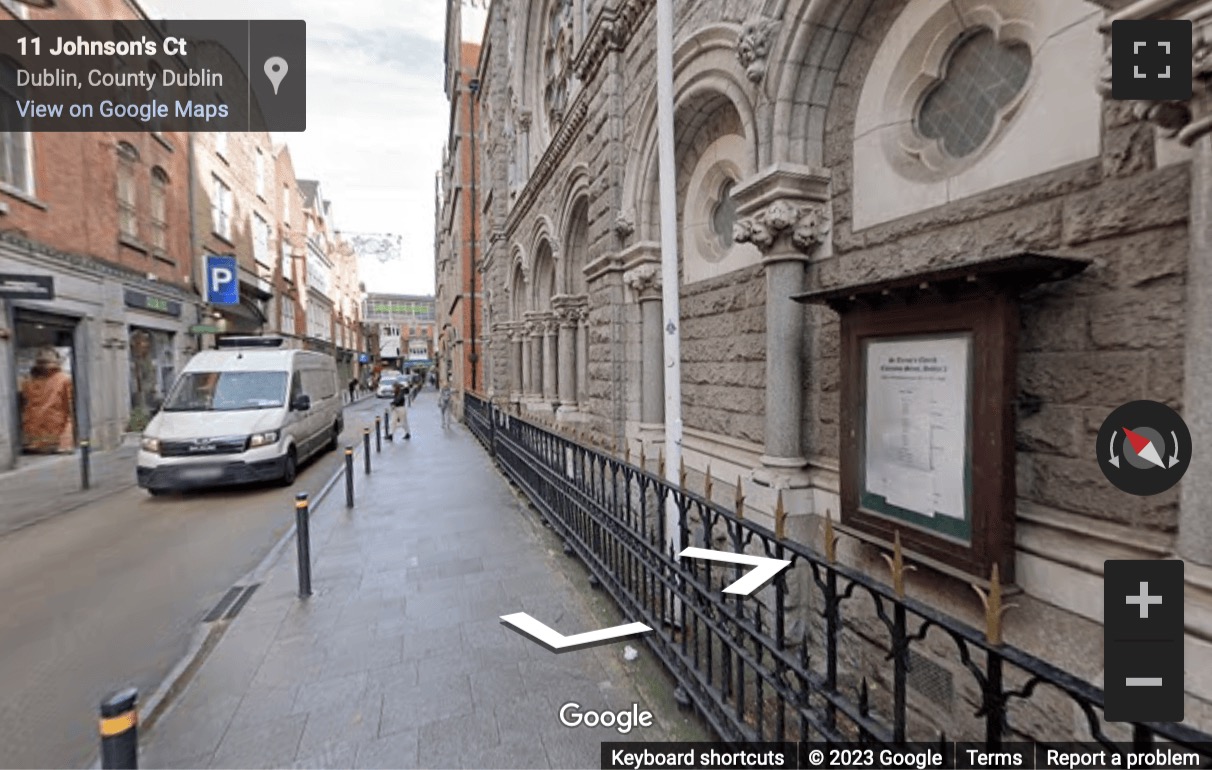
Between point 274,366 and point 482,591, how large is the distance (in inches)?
305

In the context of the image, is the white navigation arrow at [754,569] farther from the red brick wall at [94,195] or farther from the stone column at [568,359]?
the red brick wall at [94,195]

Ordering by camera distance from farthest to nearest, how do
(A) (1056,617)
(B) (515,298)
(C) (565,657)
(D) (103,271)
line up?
(B) (515,298)
(D) (103,271)
(C) (565,657)
(A) (1056,617)

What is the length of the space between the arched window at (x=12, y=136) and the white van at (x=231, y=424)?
6422 mm

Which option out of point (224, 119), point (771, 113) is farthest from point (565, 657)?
point (224, 119)

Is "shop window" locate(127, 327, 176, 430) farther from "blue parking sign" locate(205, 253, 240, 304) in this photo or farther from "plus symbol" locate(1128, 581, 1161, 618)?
"plus symbol" locate(1128, 581, 1161, 618)

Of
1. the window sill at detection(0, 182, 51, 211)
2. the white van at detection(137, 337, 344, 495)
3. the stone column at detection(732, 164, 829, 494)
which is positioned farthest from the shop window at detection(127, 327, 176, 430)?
the stone column at detection(732, 164, 829, 494)

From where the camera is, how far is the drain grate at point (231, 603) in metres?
4.31

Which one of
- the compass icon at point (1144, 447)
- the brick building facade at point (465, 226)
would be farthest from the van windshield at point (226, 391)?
the brick building facade at point (465, 226)

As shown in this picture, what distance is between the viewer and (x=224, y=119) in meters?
21.1

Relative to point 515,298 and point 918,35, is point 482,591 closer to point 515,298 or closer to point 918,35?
point 918,35

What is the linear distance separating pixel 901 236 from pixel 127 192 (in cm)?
1989

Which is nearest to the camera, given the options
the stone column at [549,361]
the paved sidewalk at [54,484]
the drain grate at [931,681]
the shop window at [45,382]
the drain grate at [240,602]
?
the drain grate at [931,681]

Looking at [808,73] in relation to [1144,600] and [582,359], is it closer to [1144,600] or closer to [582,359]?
[1144,600]

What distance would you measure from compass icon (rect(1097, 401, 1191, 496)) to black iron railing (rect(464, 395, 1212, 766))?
0.80 meters
